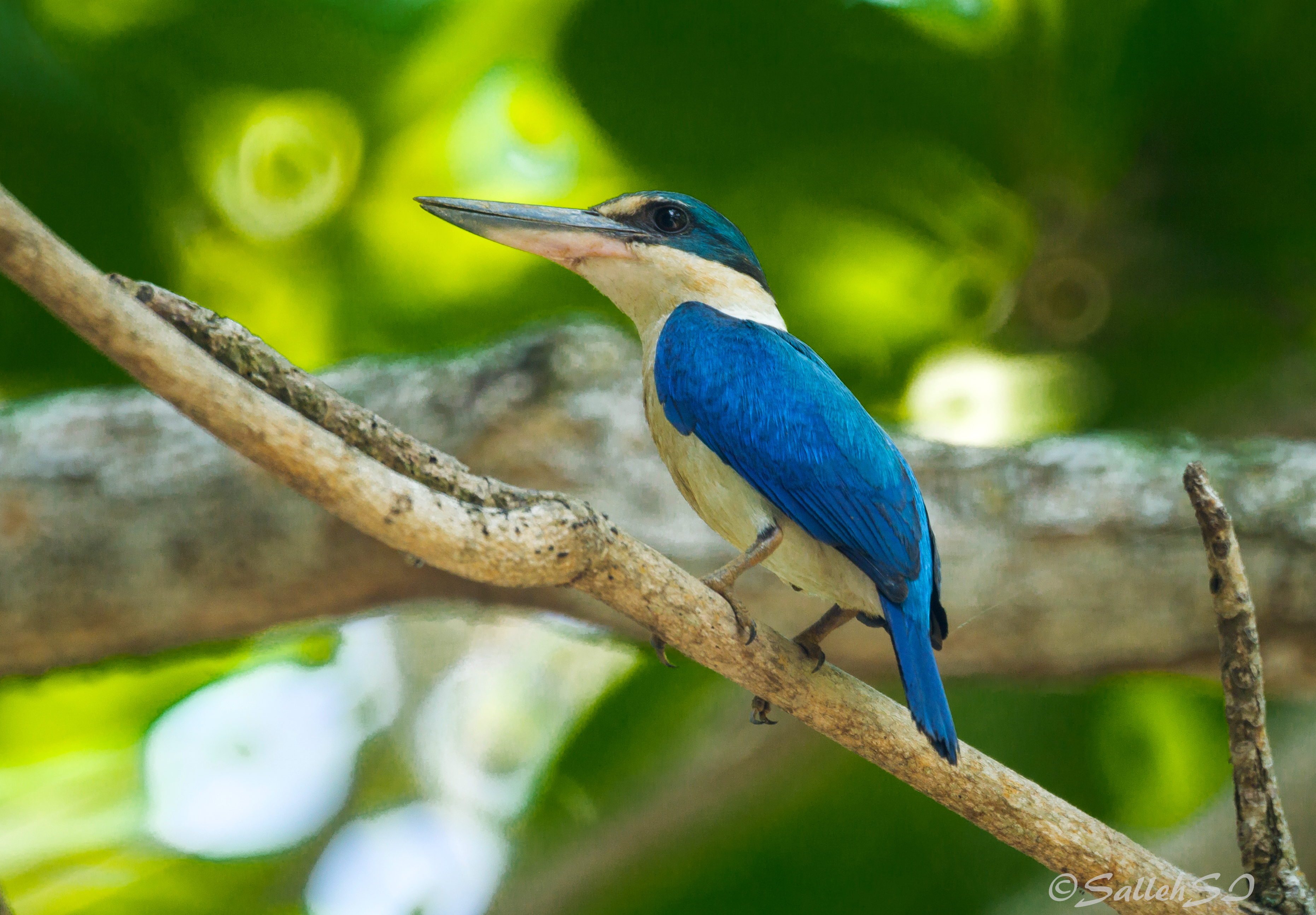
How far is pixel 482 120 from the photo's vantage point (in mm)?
3826

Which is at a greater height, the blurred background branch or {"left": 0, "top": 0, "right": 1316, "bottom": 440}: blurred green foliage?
{"left": 0, "top": 0, "right": 1316, "bottom": 440}: blurred green foliage

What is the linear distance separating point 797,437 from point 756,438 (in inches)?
2.5

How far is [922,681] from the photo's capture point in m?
1.64

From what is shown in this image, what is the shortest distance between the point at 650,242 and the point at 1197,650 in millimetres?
2214

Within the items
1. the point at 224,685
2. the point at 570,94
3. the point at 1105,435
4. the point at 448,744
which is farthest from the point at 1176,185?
the point at 224,685

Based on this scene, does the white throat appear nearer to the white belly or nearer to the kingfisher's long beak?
the kingfisher's long beak

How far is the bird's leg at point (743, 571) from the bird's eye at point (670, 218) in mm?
600

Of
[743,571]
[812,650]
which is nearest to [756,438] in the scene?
[743,571]

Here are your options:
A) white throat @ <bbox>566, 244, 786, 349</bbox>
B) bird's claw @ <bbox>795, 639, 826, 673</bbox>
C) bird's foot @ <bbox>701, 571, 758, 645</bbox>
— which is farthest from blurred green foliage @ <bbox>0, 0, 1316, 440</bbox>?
bird's foot @ <bbox>701, 571, 758, 645</bbox>

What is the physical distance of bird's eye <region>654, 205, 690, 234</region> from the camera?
2119 millimetres

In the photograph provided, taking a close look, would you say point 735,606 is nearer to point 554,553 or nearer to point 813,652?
point 813,652

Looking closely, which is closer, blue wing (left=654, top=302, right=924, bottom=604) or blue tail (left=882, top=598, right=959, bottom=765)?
blue tail (left=882, top=598, right=959, bottom=765)

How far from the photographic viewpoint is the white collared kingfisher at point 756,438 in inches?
69.9

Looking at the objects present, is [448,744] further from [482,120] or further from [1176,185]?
[1176,185]
